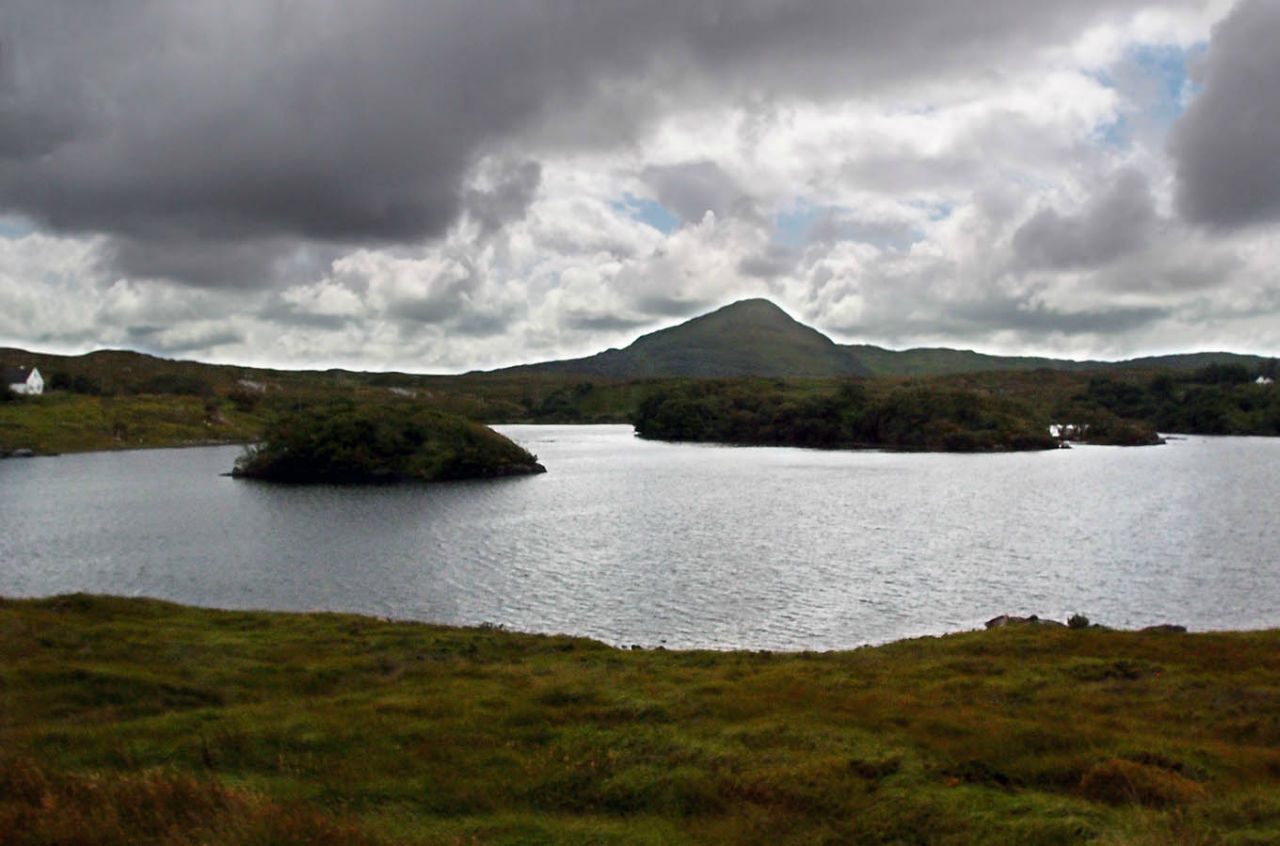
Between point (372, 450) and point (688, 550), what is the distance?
77.7m

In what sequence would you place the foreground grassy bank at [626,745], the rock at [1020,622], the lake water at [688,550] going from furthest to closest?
1. the lake water at [688,550]
2. the rock at [1020,622]
3. the foreground grassy bank at [626,745]

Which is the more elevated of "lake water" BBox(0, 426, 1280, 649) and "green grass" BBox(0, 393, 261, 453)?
"green grass" BBox(0, 393, 261, 453)

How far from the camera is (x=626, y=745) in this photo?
658 inches

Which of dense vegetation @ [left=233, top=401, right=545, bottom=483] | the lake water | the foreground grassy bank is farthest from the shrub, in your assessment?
dense vegetation @ [left=233, top=401, right=545, bottom=483]

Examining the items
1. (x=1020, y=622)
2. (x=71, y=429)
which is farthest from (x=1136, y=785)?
(x=71, y=429)

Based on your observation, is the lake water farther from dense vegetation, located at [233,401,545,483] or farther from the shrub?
the shrub

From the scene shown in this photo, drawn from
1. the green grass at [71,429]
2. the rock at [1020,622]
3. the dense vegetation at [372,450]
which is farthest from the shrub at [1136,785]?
the green grass at [71,429]

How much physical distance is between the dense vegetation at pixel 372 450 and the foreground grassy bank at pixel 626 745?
320 feet

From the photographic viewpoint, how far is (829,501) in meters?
93.4

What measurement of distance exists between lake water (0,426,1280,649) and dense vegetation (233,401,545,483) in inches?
352

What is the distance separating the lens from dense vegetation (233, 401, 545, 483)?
124562 millimetres

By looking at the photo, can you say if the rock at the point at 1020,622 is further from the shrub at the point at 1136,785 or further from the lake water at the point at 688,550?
the shrub at the point at 1136,785

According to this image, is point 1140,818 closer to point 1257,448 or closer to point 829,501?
point 829,501

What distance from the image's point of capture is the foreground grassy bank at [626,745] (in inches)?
482
